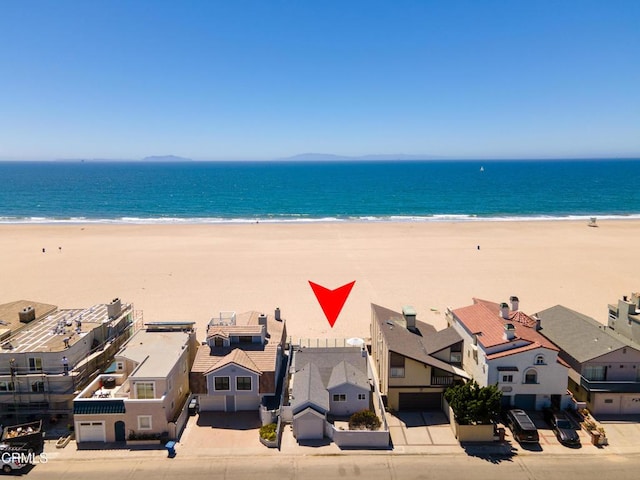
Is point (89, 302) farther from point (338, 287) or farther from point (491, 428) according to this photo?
point (491, 428)

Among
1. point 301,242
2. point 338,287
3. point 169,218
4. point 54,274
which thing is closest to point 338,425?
point 338,287

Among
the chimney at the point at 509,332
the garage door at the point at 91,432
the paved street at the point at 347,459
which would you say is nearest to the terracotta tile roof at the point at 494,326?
the chimney at the point at 509,332

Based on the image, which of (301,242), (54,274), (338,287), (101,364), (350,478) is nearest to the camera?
(350,478)

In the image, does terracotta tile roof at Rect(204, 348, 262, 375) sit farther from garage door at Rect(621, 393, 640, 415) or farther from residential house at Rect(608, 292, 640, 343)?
residential house at Rect(608, 292, 640, 343)

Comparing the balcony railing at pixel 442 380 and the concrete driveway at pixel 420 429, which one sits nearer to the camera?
the concrete driveway at pixel 420 429

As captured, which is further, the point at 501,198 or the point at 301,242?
the point at 501,198

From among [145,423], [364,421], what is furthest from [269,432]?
[145,423]

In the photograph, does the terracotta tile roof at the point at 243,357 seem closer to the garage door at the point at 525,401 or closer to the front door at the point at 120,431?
the front door at the point at 120,431

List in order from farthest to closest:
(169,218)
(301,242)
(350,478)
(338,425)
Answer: (169,218), (301,242), (338,425), (350,478)
